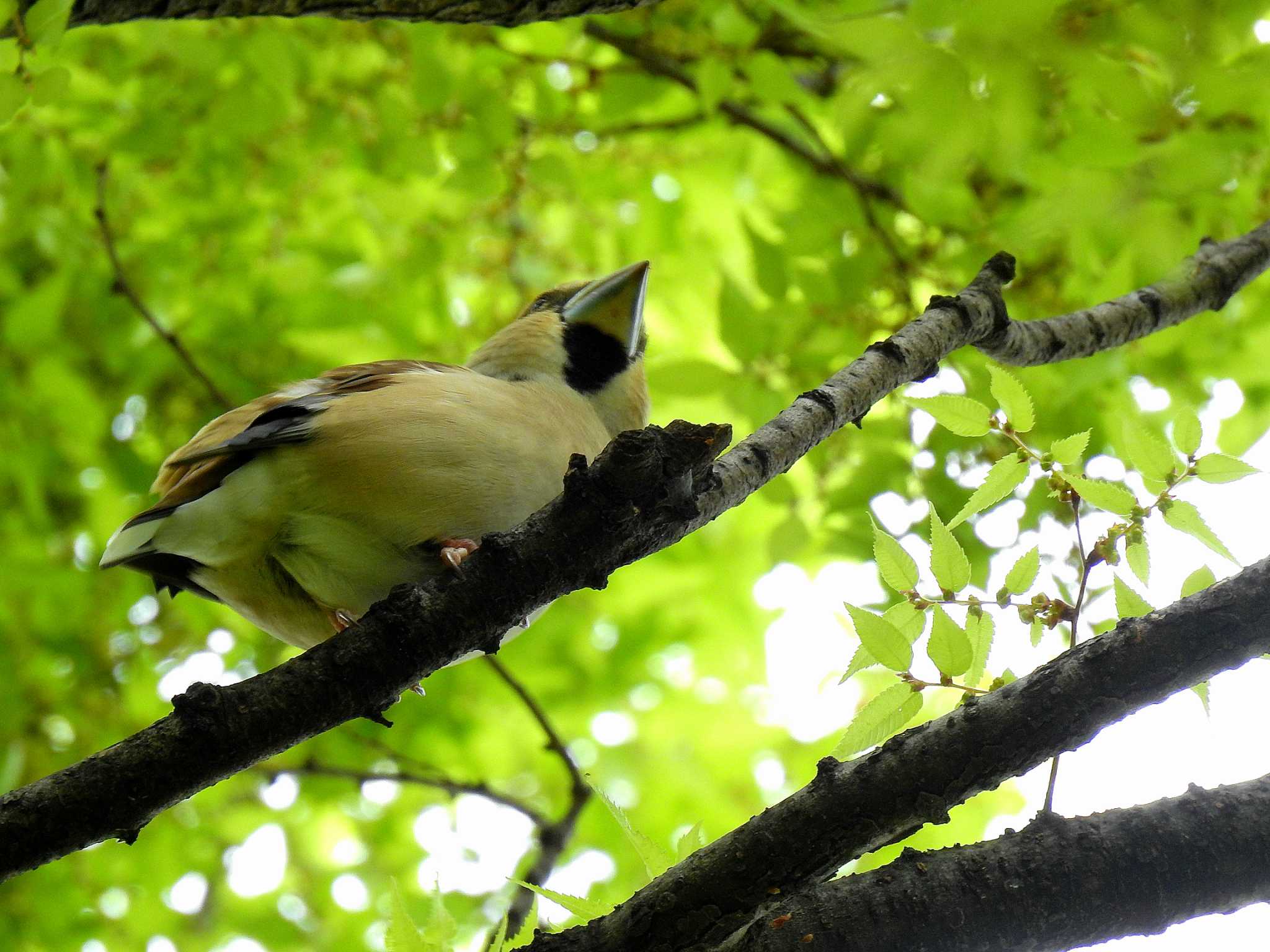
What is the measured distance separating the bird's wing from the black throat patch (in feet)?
1.55

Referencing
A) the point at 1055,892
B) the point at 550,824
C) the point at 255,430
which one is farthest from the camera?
the point at 550,824

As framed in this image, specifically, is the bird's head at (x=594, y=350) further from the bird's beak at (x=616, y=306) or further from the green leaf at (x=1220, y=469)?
the green leaf at (x=1220, y=469)

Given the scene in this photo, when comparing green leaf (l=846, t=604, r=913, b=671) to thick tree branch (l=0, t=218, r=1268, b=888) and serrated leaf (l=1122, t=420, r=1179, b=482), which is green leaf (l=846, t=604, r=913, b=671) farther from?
serrated leaf (l=1122, t=420, r=1179, b=482)

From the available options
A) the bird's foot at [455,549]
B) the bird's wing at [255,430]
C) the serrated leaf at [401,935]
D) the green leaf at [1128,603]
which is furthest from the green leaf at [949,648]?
the bird's wing at [255,430]

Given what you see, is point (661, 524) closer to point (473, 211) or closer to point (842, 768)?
point (842, 768)

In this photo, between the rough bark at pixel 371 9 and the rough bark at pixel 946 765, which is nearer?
the rough bark at pixel 946 765

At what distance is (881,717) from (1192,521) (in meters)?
0.66

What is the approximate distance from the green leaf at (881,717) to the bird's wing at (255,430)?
168 centimetres

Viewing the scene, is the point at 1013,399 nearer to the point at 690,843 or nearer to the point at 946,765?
the point at 946,765

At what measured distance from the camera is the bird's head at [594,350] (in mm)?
3842

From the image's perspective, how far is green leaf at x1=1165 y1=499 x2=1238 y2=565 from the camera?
2004mm

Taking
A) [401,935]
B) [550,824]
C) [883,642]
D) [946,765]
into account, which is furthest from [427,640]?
[550,824]

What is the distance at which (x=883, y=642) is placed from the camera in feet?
6.39

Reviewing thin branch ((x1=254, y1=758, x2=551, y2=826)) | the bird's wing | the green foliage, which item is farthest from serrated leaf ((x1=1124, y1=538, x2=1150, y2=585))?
thin branch ((x1=254, y1=758, x2=551, y2=826))
